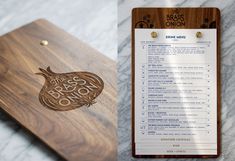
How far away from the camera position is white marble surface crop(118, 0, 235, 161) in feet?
3.81

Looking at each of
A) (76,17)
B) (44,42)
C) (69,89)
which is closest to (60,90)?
(69,89)

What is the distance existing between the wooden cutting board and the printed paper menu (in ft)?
0.98

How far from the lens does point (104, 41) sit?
74.1 inches

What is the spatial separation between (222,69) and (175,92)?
152mm

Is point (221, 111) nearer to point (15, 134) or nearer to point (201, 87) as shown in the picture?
point (201, 87)

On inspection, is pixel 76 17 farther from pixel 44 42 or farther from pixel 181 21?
pixel 181 21

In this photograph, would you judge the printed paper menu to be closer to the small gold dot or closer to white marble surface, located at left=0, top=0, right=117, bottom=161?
white marble surface, located at left=0, top=0, right=117, bottom=161

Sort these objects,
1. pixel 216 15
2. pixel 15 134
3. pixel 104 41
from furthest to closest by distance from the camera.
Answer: pixel 104 41 < pixel 15 134 < pixel 216 15

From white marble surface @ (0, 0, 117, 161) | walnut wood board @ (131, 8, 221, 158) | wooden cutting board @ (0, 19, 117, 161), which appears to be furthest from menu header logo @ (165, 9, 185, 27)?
white marble surface @ (0, 0, 117, 161)

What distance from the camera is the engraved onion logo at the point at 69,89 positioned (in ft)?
5.28

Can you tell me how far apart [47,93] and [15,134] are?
0.68ft

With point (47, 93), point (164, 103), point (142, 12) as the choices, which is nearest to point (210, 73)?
point (164, 103)

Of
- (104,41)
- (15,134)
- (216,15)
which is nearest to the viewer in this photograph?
(216,15)

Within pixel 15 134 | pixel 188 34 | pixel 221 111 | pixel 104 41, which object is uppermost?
pixel 188 34
